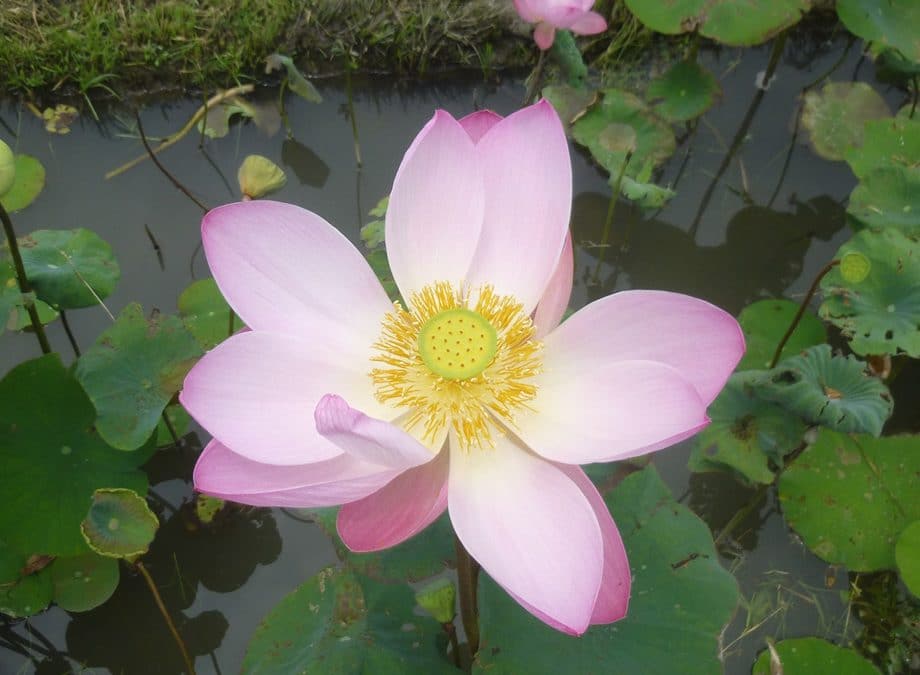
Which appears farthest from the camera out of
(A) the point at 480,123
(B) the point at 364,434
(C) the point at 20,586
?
(C) the point at 20,586

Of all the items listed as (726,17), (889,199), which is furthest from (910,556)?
(726,17)

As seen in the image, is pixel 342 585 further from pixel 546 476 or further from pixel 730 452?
pixel 730 452

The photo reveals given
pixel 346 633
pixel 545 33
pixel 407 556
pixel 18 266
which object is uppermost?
pixel 545 33

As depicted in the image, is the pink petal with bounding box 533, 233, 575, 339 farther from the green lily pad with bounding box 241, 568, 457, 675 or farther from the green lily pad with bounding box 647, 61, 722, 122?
the green lily pad with bounding box 647, 61, 722, 122

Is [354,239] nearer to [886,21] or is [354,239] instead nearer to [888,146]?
[888,146]

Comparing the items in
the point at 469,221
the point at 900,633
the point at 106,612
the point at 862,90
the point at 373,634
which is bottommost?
the point at 900,633

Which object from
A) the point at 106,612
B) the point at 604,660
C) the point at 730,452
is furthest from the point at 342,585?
the point at 730,452
